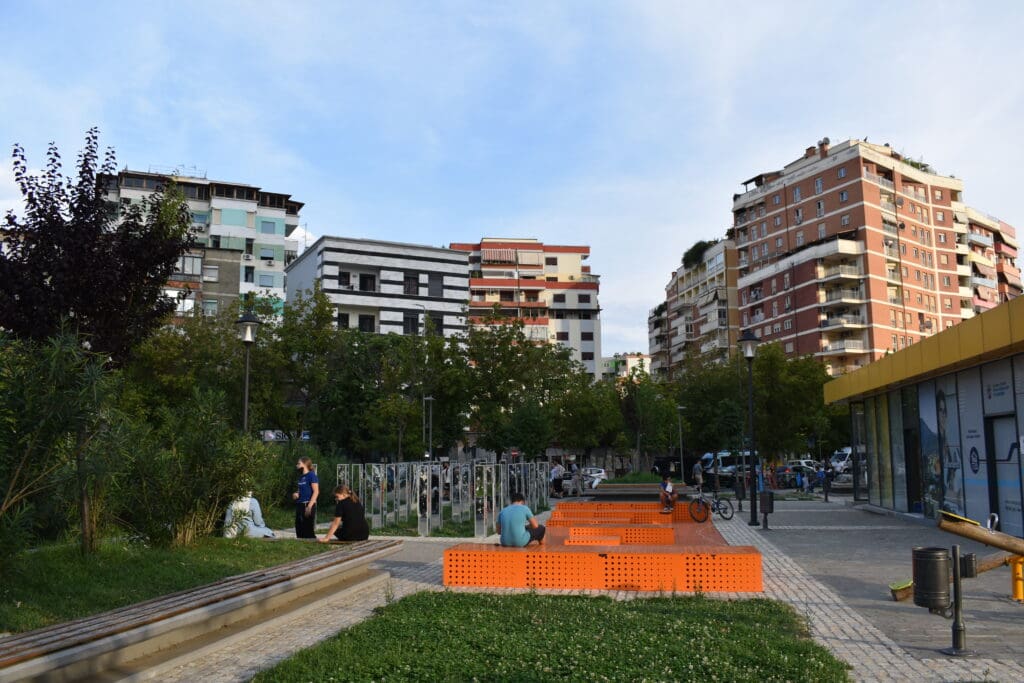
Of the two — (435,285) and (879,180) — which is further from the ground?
(879,180)

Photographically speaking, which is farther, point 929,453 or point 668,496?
point 668,496

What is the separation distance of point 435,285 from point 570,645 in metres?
79.5

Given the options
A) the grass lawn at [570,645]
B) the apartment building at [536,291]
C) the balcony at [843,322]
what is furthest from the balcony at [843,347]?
the grass lawn at [570,645]

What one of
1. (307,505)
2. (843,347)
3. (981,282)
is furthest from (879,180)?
(307,505)

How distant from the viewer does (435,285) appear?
8625cm

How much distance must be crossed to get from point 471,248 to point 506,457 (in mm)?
73047

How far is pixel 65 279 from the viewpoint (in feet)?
41.2

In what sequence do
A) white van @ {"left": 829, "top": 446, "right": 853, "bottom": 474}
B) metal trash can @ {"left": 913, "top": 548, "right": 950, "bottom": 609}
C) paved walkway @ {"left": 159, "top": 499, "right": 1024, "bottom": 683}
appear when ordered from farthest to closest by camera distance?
white van @ {"left": 829, "top": 446, "right": 853, "bottom": 474} → metal trash can @ {"left": 913, "top": 548, "right": 950, "bottom": 609} → paved walkway @ {"left": 159, "top": 499, "right": 1024, "bottom": 683}

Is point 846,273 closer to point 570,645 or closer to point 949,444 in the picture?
point 949,444

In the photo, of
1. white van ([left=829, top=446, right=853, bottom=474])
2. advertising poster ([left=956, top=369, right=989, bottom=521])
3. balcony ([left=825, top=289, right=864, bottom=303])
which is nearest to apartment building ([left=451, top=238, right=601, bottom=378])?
balcony ([left=825, top=289, right=864, bottom=303])

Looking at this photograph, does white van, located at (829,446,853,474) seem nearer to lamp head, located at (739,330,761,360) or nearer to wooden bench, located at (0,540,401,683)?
lamp head, located at (739,330,761,360)

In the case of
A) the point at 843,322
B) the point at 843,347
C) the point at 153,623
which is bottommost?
the point at 153,623

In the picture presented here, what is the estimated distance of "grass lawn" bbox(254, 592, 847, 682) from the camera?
6.71 m

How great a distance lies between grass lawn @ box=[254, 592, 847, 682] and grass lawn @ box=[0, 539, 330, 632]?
211cm
